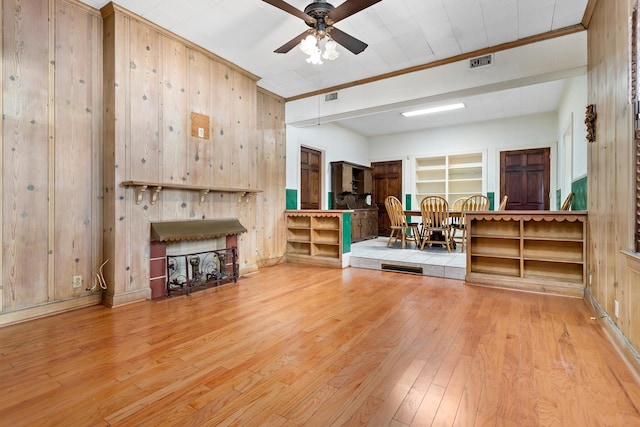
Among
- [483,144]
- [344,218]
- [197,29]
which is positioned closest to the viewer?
[197,29]

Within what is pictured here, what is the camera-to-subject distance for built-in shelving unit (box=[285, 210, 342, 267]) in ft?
16.1

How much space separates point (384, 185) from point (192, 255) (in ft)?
19.0

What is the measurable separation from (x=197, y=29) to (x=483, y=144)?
6279 millimetres

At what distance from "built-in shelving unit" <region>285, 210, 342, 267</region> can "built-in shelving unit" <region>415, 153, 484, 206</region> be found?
367 cm

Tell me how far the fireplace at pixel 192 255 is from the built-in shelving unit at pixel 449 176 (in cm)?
538

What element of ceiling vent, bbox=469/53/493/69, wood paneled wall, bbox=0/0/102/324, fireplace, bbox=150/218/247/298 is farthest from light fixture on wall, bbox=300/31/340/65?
fireplace, bbox=150/218/247/298

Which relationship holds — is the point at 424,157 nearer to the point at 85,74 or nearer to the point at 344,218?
the point at 344,218

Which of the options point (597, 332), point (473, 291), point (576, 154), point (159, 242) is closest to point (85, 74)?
point (159, 242)

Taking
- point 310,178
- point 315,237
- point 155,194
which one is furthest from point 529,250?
point 155,194

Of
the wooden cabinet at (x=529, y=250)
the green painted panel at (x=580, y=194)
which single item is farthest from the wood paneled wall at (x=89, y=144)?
the green painted panel at (x=580, y=194)

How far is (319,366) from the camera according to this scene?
1.79 meters

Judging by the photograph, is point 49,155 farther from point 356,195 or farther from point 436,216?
point 356,195

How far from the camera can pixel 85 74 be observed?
2916 mm

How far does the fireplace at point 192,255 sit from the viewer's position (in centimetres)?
326
